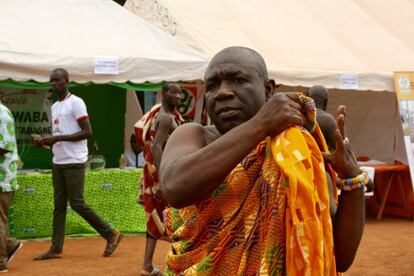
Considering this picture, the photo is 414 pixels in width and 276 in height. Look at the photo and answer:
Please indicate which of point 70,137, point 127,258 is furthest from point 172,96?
point 127,258

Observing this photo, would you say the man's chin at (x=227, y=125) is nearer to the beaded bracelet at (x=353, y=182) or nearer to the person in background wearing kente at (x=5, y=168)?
the beaded bracelet at (x=353, y=182)

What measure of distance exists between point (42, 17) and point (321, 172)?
348 inches

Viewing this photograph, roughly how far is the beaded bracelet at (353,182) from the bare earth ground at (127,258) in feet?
17.7

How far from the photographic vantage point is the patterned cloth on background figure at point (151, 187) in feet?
23.2

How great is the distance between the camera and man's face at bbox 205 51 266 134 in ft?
6.97

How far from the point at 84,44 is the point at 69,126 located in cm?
218

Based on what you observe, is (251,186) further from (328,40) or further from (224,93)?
(328,40)

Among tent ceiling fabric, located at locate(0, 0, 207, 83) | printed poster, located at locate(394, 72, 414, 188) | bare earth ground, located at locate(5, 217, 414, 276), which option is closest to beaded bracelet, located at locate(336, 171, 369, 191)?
bare earth ground, located at locate(5, 217, 414, 276)

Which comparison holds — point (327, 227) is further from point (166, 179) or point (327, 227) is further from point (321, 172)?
point (166, 179)

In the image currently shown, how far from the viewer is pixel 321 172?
207 centimetres

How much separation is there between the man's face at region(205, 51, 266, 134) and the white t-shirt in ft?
19.2

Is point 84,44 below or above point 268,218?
above

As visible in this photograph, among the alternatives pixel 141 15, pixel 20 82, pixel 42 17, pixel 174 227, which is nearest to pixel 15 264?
pixel 20 82

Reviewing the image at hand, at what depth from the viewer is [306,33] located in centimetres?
1225
